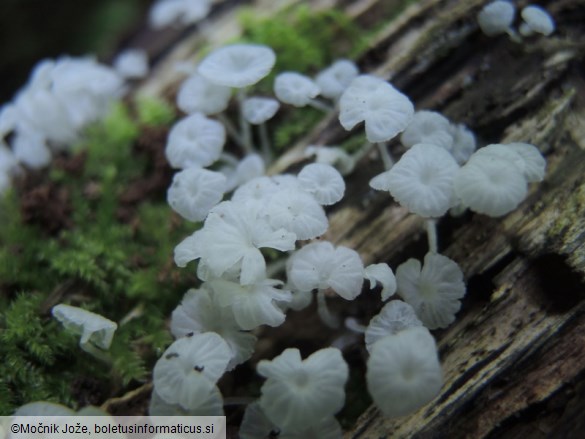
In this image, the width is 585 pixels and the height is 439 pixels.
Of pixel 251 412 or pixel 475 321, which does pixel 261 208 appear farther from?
pixel 475 321

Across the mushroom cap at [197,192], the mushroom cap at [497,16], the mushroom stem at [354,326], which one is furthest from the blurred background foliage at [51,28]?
the mushroom stem at [354,326]

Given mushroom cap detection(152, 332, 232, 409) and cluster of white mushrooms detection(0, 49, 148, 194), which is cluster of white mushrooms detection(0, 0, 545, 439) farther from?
cluster of white mushrooms detection(0, 49, 148, 194)

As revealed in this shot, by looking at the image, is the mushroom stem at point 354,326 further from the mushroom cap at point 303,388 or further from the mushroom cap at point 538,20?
the mushroom cap at point 538,20

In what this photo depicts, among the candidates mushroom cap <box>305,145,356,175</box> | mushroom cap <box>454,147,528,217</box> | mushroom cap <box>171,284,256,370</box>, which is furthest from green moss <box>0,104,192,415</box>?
mushroom cap <box>454,147,528,217</box>

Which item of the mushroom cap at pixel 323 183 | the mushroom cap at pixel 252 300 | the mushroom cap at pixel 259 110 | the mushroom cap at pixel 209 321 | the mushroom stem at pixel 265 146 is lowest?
the mushroom cap at pixel 209 321

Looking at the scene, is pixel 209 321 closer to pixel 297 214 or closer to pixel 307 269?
pixel 307 269

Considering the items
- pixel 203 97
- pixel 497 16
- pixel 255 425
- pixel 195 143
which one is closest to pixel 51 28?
pixel 203 97
